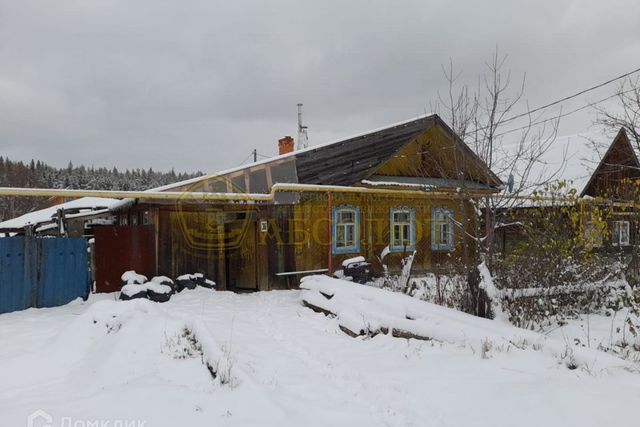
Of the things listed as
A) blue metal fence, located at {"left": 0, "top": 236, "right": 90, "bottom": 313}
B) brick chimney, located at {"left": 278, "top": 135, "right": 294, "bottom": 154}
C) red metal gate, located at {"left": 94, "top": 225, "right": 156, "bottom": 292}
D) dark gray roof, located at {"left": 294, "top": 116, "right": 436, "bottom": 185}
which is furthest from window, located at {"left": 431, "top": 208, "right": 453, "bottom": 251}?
blue metal fence, located at {"left": 0, "top": 236, "right": 90, "bottom": 313}

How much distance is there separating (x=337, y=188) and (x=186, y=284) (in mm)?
4137

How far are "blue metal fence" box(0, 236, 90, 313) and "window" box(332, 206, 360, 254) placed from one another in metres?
6.02

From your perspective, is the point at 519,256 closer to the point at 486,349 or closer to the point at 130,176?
the point at 486,349

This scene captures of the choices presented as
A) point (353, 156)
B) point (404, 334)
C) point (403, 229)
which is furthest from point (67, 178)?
point (404, 334)

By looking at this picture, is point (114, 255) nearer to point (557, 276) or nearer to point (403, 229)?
point (403, 229)

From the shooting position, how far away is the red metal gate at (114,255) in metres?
9.38

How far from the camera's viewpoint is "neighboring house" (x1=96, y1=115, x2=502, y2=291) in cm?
966

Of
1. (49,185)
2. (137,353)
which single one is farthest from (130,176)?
(137,353)

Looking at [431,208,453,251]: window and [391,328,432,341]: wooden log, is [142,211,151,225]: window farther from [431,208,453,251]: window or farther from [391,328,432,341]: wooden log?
[431,208,453,251]: window

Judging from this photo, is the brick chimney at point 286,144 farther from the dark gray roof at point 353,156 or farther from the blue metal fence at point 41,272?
the blue metal fence at point 41,272

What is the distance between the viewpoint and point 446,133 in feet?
43.8

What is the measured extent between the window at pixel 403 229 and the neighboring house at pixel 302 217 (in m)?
0.03

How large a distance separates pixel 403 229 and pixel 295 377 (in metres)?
9.05

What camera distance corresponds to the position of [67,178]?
56.8 metres
